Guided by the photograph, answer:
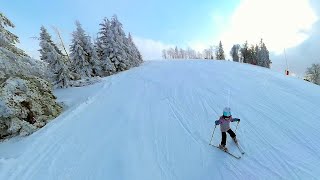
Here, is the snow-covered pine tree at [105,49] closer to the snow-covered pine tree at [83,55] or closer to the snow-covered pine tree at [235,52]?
the snow-covered pine tree at [83,55]

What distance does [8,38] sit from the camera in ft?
52.3

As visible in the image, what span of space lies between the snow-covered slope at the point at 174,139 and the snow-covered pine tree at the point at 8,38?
4470mm

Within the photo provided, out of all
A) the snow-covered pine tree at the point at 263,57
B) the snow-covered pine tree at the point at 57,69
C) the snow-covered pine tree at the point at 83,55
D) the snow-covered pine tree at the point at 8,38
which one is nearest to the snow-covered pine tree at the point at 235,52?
the snow-covered pine tree at the point at 263,57

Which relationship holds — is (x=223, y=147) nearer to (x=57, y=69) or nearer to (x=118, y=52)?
(x=57, y=69)

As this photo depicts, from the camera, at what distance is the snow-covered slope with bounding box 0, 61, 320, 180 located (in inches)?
452

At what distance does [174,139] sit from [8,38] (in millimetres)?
10081

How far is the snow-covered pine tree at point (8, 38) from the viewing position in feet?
51.4

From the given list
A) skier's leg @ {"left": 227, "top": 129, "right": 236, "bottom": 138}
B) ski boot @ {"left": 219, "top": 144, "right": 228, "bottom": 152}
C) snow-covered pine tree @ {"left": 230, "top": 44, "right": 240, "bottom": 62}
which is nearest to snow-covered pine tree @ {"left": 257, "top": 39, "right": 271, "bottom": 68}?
snow-covered pine tree @ {"left": 230, "top": 44, "right": 240, "bottom": 62}

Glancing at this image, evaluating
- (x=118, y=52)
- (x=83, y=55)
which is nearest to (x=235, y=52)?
(x=118, y=52)

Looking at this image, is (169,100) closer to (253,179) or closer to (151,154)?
(151,154)

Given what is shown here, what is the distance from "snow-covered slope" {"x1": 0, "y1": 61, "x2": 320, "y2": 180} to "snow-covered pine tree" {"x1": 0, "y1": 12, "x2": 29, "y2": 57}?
4.47m

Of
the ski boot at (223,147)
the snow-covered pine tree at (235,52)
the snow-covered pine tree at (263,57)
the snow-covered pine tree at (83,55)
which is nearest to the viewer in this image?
the ski boot at (223,147)

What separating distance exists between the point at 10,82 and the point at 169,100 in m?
9.78

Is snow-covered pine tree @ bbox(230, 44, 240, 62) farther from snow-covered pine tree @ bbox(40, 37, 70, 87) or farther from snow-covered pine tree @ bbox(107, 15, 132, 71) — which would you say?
snow-covered pine tree @ bbox(40, 37, 70, 87)
